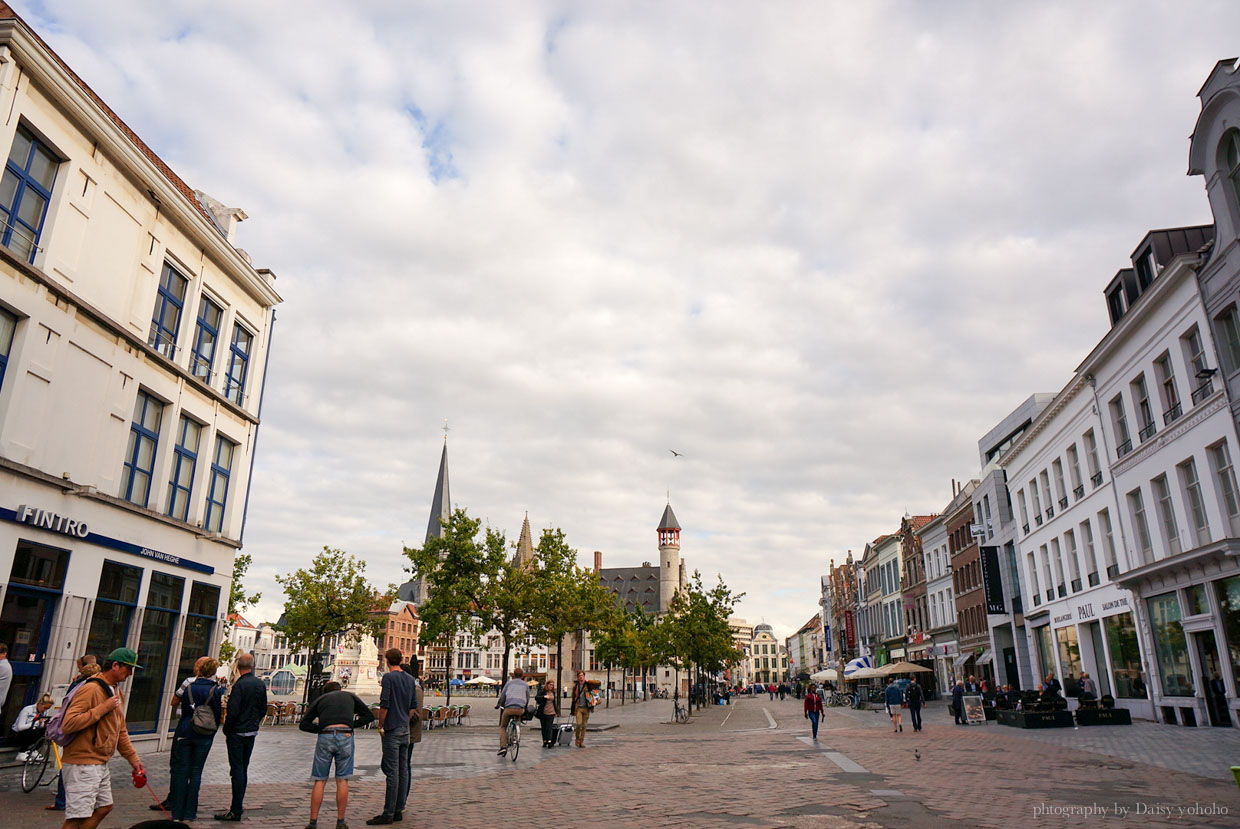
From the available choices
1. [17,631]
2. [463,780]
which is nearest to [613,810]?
[463,780]

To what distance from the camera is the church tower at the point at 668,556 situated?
140250mm

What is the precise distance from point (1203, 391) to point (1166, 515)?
4.47m

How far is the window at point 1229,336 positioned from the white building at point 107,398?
26124 mm

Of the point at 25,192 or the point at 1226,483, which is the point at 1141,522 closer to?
the point at 1226,483

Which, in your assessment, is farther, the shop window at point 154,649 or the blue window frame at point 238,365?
the blue window frame at point 238,365

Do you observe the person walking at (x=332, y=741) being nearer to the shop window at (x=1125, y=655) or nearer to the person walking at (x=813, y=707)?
the person walking at (x=813, y=707)

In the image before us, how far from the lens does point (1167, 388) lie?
2355cm

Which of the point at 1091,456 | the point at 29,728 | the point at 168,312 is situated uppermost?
the point at 168,312

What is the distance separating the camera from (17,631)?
1451 centimetres

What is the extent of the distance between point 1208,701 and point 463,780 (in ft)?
65.7

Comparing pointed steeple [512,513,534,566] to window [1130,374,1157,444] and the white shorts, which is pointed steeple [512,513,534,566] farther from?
the white shorts

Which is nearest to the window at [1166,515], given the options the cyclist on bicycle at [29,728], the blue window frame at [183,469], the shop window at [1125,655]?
the shop window at [1125,655]

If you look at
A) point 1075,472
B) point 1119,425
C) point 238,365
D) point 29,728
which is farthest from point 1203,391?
point 238,365

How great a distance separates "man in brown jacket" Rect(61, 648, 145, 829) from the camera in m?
6.49
